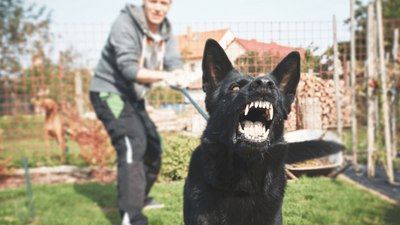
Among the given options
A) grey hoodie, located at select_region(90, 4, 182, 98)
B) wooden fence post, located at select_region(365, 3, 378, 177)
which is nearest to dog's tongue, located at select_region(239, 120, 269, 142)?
grey hoodie, located at select_region(90, 4, 182, 98)

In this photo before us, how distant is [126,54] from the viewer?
10.6ft

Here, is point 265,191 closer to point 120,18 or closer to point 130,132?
point 130,132

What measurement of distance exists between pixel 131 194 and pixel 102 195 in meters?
2.08

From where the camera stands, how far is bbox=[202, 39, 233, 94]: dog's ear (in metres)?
1.83

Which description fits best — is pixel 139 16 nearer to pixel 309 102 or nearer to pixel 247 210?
pixel 309 102

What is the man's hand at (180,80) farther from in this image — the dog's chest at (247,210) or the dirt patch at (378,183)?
the dirt patch at (378,183)

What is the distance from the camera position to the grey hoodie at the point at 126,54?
324 cm

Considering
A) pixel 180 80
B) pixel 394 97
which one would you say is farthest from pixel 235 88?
pixel 394 97

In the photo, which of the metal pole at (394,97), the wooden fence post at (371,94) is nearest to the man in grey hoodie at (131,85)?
the wooden fence post at (371,94)

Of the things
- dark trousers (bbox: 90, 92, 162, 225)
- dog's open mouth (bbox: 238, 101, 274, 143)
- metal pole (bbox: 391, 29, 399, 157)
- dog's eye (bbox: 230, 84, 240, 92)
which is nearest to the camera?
dog's open mouth (bbox: 238, 101, 274, 143)

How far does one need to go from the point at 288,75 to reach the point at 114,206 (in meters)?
3.46

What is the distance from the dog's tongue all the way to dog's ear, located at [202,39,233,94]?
299mm

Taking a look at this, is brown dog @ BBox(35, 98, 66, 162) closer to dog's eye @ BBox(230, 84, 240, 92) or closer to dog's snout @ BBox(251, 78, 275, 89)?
dog's eye @ BBox(230, 84, 240, 92)

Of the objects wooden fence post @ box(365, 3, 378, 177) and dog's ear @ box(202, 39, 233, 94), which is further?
wooden fence post @ box(365, 3, 378, 177)
